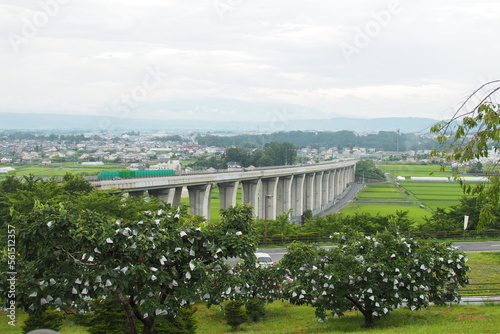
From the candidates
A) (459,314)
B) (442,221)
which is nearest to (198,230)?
(459,314)

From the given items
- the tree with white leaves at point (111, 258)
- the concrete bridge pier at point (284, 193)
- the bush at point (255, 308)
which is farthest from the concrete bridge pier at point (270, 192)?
the tree with white leaves at point (111, 258)

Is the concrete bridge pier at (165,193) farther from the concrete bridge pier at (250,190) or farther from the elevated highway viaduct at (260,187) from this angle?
the concrete bridge pier at (250,190)

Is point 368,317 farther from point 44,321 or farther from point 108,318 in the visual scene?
point 44,321

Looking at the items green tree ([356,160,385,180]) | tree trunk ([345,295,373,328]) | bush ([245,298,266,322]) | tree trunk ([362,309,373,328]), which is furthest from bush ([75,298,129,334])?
green tree ([356,160,385,180])

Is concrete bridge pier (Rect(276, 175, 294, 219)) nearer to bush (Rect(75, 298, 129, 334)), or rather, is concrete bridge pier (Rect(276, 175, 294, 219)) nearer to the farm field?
the farm field

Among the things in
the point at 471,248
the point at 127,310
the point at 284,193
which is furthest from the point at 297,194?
the point at 127,310
